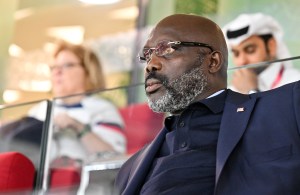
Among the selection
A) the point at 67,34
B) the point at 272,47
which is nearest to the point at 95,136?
the point at 272,47

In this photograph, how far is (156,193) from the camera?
1.29 metres

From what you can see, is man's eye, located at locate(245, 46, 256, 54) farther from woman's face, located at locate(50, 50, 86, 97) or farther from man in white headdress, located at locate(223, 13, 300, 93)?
woman's face, located at locate(50, 50, 86, 97)

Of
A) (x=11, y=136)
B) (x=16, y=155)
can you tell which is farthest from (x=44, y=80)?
(x=16, y=155)

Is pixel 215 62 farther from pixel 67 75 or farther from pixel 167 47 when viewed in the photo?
pixel 67 75

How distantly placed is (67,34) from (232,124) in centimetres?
341

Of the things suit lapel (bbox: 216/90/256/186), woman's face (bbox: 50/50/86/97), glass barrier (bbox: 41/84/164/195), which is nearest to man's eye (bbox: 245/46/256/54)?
glass barrier (bbox: 41/84/164/195)

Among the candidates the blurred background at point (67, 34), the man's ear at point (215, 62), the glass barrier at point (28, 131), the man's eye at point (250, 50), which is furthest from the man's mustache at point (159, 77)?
the blurred background at point (67, 34)

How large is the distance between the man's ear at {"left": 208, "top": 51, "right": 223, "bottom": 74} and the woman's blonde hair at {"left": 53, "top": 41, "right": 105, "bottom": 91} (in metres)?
1.93

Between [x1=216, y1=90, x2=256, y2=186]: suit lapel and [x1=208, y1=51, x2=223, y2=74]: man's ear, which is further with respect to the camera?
[x1=208, y1=51, x2=223, y2=74]: man's ear

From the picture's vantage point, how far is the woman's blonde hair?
3.43m

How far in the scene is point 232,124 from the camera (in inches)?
51.1

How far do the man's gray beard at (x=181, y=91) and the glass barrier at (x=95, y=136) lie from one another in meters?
0.25

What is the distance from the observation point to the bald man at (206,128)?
121 centimetres

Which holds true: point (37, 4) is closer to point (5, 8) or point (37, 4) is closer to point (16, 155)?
point (5, 8)
